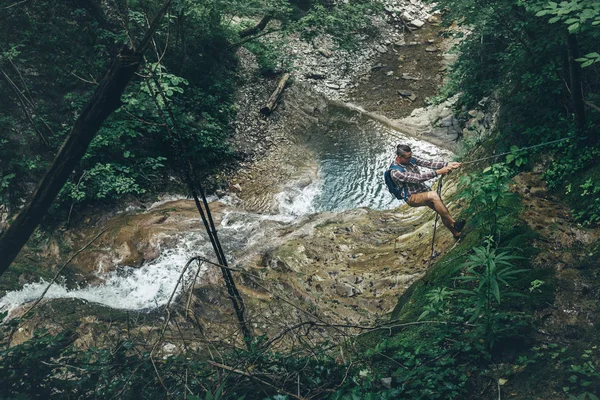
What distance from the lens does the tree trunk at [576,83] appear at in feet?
16.1

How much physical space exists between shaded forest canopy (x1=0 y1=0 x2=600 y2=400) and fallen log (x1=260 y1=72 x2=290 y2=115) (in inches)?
66.6

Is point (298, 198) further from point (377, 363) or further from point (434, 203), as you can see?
point (377, 363)

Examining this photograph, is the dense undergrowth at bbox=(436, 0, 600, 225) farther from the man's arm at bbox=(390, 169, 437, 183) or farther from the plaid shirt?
the man's arm at bbox=(390, 169, 437, 183)

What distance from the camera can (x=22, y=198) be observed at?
903 centimetres

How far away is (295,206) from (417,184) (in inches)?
200

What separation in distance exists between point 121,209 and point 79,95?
302cm

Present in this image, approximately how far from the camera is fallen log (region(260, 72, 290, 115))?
44.2 feet

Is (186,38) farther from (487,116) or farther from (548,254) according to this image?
(548,254)

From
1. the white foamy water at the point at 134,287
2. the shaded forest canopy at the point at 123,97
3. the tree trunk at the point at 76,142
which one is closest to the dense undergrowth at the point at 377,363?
the tree trunk at the point at 76,142

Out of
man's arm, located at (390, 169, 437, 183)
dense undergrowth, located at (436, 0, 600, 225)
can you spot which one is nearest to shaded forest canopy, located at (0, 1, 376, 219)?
man's arm, located at (390, 169, 437, 183)

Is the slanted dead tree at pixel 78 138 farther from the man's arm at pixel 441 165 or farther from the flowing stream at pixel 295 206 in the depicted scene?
the man's arm at pixel 441 165

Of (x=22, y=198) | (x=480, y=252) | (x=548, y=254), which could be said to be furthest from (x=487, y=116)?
(x=22, y=198)

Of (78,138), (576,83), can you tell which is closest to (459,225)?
(576,83)

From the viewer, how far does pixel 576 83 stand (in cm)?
516
